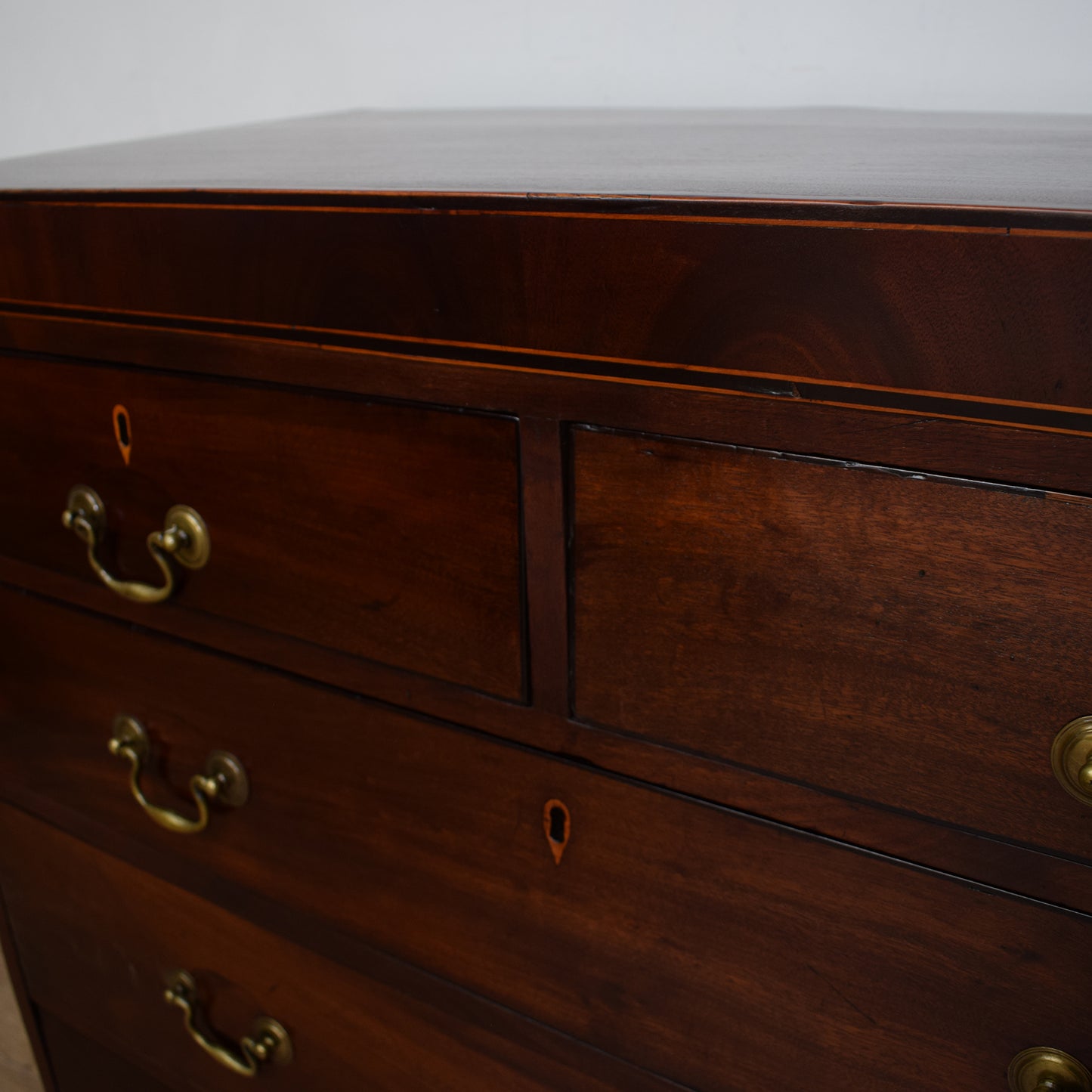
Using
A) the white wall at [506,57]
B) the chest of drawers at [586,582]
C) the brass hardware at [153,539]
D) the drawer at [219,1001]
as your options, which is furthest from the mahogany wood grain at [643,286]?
the white wall at [506,57]

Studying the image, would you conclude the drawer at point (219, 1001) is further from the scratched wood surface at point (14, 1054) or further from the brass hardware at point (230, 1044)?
the scratched wood surface at point (14, 1054)

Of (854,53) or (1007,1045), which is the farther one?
(854,53)

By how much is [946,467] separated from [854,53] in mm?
613

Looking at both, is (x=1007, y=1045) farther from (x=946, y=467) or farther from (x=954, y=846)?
(x=946, y=467)

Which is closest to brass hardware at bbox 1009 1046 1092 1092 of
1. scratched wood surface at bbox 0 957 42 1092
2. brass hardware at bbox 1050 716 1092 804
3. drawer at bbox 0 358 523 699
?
brass hardware at bbox 1050 716 1092 804

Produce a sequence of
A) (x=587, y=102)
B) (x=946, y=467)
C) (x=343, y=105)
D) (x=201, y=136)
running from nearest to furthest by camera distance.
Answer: (x=946, y=467), (x=201, y=136), (x=587, y=102), (x=343, y=105)

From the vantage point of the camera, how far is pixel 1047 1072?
1.26 feet

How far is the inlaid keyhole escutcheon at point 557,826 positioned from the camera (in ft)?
1.52

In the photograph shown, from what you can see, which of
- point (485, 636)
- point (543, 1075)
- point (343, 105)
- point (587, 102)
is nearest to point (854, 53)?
point (587, 102)

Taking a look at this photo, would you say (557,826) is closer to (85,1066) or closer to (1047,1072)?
(1047,1072)

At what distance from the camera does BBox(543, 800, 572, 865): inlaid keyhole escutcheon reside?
464 mm

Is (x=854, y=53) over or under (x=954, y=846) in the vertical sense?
over

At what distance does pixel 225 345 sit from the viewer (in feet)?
1.52

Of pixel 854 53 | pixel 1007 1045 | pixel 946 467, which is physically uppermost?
pixel 854 53
